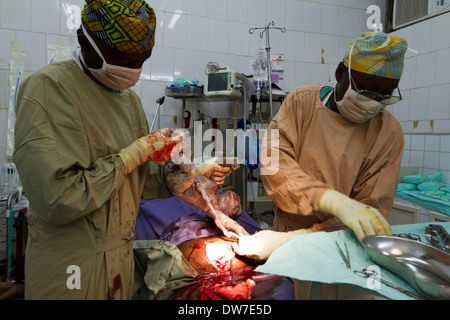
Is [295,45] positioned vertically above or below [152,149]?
above

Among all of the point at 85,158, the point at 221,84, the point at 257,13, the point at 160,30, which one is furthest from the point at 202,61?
the point at 85,158

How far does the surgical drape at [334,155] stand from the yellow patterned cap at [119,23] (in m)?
0.74

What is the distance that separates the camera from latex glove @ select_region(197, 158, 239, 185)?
5.52 ft

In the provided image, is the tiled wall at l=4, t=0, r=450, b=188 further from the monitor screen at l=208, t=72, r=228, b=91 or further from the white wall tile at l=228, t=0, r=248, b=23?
the monitor screen at l=208, t=72, r=228, b=91

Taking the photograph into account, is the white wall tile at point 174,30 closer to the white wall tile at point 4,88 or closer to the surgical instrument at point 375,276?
the white wall tile at point 4,88

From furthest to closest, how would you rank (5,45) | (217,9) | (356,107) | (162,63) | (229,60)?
(229,60) → (217,9) → (162,63) → (5,45) → (356,107)

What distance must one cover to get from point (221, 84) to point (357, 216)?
7.66 ft

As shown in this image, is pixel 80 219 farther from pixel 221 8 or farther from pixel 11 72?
pixel 221 8

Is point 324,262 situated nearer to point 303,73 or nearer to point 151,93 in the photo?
point 151,93

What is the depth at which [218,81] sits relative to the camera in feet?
10.5

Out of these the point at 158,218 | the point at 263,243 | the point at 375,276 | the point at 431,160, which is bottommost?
the point at 158,218

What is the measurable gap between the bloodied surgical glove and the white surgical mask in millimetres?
733

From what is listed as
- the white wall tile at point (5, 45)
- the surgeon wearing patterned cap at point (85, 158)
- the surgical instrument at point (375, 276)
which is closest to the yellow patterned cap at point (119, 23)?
the surgeon wearing patterned cap at point (85, 158)

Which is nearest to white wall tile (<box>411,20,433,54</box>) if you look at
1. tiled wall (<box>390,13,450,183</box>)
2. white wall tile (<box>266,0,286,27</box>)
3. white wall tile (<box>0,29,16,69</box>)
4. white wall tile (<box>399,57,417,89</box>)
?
tiled wall (<box>390,13,450,183</box>)
